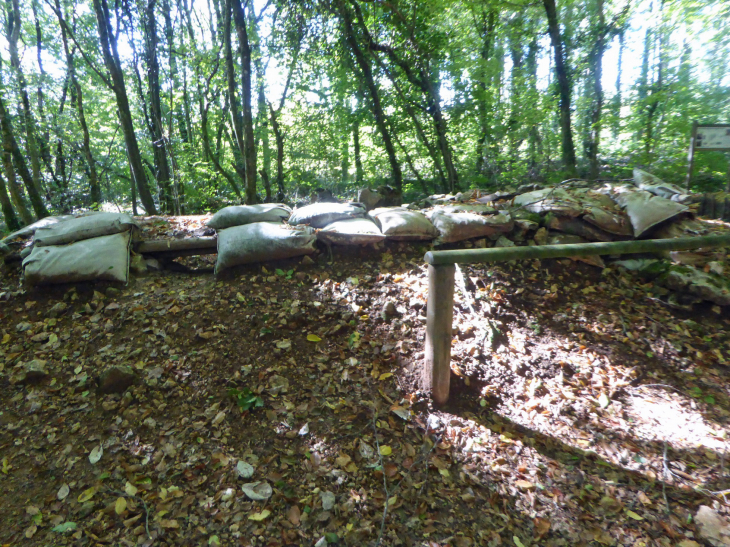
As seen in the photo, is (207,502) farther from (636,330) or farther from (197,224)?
(197,224)

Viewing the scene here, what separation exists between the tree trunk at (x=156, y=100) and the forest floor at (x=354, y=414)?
5.69 m

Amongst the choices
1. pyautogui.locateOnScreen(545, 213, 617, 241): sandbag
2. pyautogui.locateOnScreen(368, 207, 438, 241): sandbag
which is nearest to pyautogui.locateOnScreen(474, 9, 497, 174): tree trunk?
pyautogui.locateOnScreen(545, 213, 617, 241): sandbag

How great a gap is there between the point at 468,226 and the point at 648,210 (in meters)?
1.70

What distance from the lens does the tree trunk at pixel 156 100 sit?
8148 millimetres

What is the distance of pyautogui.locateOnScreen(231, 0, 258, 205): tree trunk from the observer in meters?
5.10

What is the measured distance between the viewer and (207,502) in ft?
6.00

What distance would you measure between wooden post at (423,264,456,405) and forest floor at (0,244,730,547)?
147mm

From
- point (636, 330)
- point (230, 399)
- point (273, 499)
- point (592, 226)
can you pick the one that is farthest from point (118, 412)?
point (592, 226)

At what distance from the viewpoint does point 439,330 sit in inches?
84.9

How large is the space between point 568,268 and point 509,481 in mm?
2249

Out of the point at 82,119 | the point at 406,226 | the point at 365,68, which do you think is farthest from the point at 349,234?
the point at 82,119

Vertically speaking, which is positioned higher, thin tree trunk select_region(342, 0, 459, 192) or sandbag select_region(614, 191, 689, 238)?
thin tree trunk select_region(342, 0, 459, 192)

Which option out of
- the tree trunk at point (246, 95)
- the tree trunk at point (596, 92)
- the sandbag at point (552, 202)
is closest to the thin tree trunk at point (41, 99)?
the tree trunk at point (246, 95)

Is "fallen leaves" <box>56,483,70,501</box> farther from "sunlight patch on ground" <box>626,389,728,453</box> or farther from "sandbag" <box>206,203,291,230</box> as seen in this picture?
"sunlight patch on ground" <box>626,389,728,453</box>
